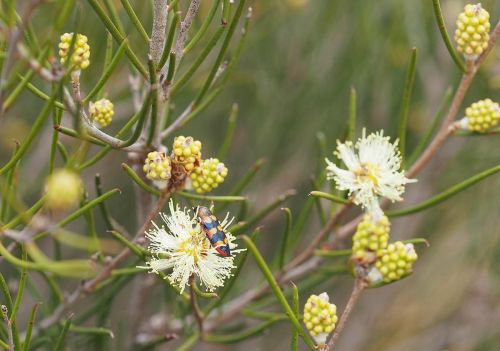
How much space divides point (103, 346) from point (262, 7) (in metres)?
1.12

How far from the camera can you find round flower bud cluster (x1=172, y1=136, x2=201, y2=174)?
0.85m

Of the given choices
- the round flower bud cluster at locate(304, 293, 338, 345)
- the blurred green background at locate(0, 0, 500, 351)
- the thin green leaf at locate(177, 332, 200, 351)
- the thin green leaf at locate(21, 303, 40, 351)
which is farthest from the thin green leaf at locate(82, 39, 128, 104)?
the blurred green background at locate(0, 0, 500, 351)

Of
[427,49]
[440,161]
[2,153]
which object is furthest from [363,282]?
[2,153]

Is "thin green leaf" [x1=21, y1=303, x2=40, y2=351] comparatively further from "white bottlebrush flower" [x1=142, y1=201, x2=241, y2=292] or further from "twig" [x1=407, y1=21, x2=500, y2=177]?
"twig" [x1=407, y1=21, x2=500, y2=177]

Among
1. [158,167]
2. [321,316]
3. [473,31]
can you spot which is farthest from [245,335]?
[473,31]

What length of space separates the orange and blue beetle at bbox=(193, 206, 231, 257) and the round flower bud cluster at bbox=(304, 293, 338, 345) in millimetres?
129

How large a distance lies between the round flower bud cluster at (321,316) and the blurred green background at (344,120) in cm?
82

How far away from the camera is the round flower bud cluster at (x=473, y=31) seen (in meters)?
Result: 0.96

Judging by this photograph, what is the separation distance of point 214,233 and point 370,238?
20 cm

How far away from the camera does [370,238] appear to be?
832 mm

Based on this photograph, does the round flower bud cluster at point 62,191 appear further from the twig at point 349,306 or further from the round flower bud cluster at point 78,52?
the twig at point 349,306

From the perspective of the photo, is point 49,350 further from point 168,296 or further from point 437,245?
point 437,245

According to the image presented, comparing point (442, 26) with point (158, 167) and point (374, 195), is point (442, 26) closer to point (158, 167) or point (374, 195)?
point (374, 195)

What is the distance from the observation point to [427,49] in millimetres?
1895
